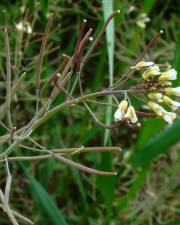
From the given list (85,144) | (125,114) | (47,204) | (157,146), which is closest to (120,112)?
(125,114)

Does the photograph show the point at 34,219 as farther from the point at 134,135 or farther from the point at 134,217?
the point at 134,135

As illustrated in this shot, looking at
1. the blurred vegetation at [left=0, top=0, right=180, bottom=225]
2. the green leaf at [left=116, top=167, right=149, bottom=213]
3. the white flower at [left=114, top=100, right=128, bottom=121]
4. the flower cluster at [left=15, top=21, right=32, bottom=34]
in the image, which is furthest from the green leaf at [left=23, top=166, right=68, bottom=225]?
the white flower at [left=114, top=100, right=128, bottom=121]

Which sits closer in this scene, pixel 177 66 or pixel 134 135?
pixel 177 66

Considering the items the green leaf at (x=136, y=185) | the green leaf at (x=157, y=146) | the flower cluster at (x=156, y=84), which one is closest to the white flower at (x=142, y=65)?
the flower cluster at (x=156, y=84)

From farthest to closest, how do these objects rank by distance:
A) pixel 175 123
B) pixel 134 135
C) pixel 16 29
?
pixel 134 135 < pixel 16 29 < pixel 175 123

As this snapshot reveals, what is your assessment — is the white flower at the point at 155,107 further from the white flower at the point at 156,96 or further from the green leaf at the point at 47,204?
the green leaf at the point at 47,204

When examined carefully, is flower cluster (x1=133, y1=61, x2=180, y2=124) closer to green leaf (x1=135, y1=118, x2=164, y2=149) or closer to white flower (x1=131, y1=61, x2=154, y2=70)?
white flower (x1=131, y1=61, x2=154, y2=70)

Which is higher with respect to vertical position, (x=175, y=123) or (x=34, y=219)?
(x=175, y=123)

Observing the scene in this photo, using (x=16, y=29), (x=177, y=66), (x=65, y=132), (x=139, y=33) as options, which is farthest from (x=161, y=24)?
(x=177, y=66)
